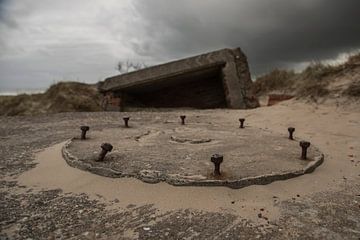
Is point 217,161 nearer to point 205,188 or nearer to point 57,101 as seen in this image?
point 205,188

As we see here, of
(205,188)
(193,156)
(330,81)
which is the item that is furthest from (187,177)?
(330,81)

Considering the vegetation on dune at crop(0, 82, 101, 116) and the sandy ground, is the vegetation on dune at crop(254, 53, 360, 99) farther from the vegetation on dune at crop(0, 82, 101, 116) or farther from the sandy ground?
the vegetation on dune at crop(0, 82, 101, 116)

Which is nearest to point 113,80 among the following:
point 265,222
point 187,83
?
point 187,83

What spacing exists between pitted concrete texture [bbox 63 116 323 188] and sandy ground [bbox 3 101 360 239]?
71 mm

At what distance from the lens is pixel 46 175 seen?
303 cm

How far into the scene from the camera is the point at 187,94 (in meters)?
8.54

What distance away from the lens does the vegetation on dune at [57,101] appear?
1000 centimetres

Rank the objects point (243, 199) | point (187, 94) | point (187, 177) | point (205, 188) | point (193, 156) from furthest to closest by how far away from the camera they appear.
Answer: point (187, 94)
point (193, 156)
point (187, 177)
point (205, 188)
point (243, 199)

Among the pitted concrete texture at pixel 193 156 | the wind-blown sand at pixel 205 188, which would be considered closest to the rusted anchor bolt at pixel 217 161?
the pitted concrete texture at pixel 193 156

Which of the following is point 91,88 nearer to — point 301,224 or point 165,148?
point 165,148

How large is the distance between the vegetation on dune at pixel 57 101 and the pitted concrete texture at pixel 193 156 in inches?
224

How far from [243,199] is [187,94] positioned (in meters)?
6.20

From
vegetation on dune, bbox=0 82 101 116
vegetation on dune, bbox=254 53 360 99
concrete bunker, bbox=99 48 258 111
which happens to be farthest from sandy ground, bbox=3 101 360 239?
vegetation on dune, bbox=0 82 101 116

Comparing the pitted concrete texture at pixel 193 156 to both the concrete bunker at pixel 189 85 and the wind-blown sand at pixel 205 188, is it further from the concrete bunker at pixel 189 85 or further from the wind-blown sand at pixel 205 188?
the concrete bunker at pixel 189 85
